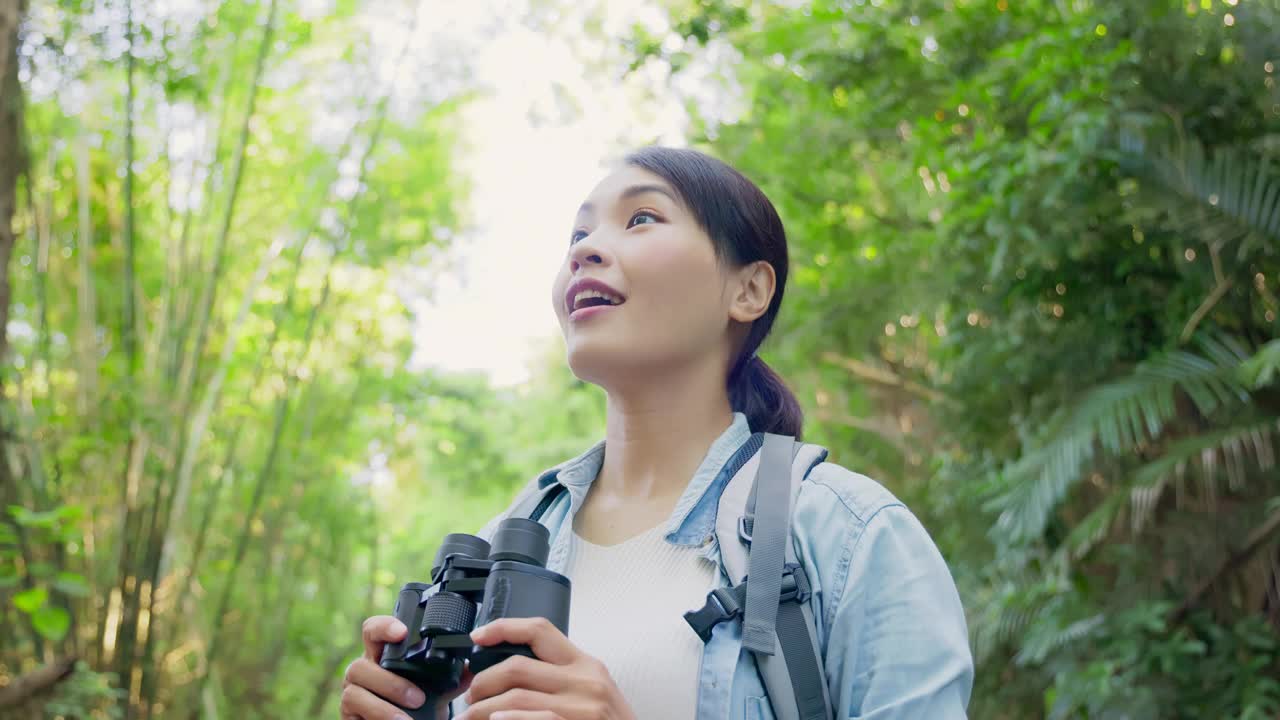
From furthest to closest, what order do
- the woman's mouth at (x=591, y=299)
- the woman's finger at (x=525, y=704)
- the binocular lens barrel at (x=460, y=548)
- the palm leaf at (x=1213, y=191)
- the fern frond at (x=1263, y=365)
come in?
the palm leaf at (x=1213, y=191), the fern frond at (x=1263, y=365), the woman's mouth at (x=591, y=299), the binocular lens barrel at (x=460, y=548), the woman's finger at (x=525, y=704)

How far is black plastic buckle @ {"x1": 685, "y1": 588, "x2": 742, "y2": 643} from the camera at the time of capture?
1.04 metres

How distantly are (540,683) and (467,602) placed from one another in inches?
8.0

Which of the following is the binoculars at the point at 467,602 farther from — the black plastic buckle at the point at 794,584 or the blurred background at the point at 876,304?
the blurred background at the point at 876,304

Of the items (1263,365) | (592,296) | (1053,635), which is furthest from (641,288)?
(1053,635)

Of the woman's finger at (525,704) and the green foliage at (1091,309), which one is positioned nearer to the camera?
the woman's finger at (525,704)

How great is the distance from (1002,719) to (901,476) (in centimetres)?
192

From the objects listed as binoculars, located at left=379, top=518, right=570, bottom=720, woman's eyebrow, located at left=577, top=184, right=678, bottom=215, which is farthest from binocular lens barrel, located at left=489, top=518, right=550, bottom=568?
woman's eyebrow, located at left=577, top=184, right=678, bottom=215

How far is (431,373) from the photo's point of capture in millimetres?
8289

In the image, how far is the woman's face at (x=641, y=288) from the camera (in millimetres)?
1250

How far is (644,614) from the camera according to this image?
1.13 meters

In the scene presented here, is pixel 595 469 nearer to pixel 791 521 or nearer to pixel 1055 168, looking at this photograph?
pixel 791 521

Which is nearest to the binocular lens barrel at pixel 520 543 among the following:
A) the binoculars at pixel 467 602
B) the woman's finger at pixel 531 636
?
the binoculars at pixel 467 602

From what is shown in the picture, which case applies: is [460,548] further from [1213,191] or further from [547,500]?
[1213,191]

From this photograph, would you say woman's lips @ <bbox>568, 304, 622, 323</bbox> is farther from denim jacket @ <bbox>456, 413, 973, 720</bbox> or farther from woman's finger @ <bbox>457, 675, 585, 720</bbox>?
woman's finger @ <bbox>457, 675, 585, 720</bbox>
